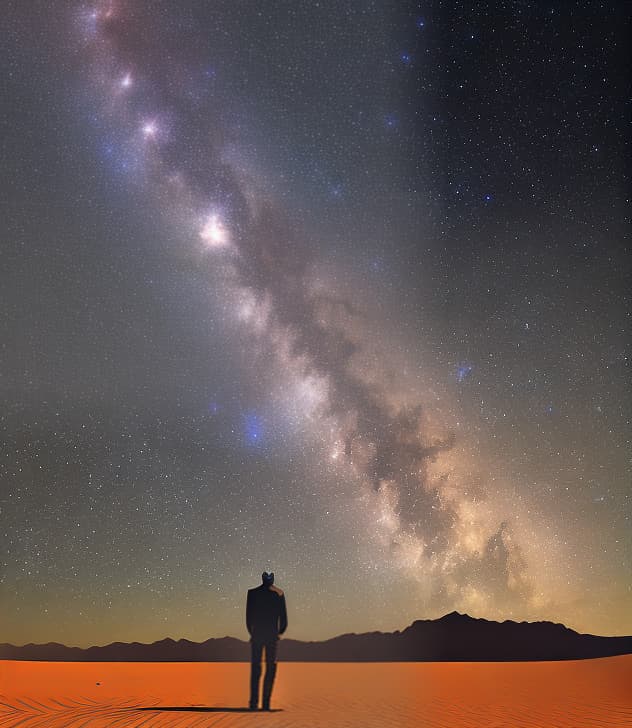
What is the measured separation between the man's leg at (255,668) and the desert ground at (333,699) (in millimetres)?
167

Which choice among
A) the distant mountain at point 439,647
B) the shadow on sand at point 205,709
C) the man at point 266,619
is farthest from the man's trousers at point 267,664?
the distant mountain at point 439,647

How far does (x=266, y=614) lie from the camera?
8203mm

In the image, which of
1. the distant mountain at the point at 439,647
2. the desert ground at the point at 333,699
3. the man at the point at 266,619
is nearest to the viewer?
the desert ground at the point at 333,699

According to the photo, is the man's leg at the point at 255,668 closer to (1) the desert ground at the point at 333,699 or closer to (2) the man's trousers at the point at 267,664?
(2) the man's trousers at the point at 267,664

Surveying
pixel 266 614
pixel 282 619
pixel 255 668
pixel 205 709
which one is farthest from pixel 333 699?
pixel 266 614

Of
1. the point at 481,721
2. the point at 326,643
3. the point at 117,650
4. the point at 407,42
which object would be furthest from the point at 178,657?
the point at 481,721

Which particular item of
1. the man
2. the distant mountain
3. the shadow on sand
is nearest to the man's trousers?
the man

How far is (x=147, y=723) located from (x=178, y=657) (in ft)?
111

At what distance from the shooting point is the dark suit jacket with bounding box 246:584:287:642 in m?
8.20

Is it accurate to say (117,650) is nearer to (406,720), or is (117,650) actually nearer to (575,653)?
(575,653)

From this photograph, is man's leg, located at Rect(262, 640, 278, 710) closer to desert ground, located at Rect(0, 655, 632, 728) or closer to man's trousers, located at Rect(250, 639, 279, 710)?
man's trousers, located at Rect(250, 639, 279, 710)

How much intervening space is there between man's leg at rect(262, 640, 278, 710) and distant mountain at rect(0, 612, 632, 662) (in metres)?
28.3

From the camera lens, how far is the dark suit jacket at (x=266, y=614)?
8.20 meters

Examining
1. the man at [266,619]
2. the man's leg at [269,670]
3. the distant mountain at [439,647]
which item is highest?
the distant mountain at [439,647]
